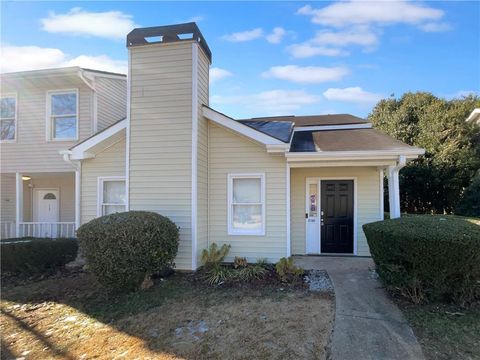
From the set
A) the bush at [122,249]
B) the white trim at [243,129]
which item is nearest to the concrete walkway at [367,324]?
the white trim at [243,129]

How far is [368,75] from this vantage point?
12.5 metres

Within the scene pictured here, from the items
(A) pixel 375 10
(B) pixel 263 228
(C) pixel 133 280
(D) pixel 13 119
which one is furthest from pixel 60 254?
(A) pixel 375 10

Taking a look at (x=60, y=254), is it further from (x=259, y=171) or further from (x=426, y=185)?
(x=426, y=185)

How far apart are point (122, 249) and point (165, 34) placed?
16.9ft

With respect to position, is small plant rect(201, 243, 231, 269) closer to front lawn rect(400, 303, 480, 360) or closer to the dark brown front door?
the dark brown front door

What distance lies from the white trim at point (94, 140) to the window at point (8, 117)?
4824 millimetres

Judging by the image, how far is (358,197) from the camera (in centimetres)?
909

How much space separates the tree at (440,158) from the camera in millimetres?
14766

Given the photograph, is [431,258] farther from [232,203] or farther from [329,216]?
[232,203]

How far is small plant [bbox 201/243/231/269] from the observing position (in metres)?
7.90

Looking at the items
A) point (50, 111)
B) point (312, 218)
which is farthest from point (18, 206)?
point (312, 218)

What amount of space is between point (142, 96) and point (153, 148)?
131cm

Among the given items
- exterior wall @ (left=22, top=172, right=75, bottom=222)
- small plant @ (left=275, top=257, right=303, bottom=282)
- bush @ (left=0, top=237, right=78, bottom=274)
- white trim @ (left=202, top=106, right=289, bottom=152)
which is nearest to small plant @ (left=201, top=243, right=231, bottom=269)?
small plant @ (left=275, top=257, right=303, bottom=282)

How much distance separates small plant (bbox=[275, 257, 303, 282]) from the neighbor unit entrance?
229 centimetres
